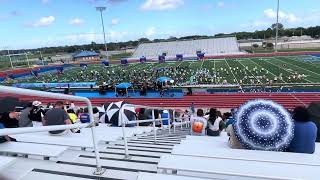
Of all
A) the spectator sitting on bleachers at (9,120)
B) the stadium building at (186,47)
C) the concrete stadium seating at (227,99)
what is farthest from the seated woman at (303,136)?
the stadium building at (186,47)

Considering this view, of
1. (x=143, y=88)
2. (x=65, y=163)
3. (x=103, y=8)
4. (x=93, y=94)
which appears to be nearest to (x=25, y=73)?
(x=103, y=8)

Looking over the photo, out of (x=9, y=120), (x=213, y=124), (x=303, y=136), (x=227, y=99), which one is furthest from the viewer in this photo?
(x=227, y=99)

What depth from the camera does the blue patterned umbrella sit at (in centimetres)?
408

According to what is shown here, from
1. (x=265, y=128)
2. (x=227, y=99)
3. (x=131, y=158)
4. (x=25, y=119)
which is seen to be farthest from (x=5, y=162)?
(x=227, y=99)

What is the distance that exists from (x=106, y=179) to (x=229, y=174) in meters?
1.20

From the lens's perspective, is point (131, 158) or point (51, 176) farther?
point (131, 158)

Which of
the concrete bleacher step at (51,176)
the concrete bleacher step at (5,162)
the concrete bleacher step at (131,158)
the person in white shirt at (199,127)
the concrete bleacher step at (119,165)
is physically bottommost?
the person in white shirt at (199,127)

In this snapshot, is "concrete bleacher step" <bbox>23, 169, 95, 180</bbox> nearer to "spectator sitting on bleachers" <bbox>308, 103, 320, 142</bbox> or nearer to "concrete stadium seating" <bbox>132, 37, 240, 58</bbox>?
"spectator sitting on bleachers" <bbox>308, 103, 320, 142</bbox>

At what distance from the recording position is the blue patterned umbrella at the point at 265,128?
161 inches

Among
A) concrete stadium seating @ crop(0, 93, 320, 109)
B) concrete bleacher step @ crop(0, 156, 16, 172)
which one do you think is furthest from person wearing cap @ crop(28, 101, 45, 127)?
concrete stadium seating @ crop(0, 93, 320, 109)

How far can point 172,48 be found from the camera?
263ft

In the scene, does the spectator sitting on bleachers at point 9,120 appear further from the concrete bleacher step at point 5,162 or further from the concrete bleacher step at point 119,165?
the concrete bleacher step at point 5,162

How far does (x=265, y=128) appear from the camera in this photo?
4.08 metres

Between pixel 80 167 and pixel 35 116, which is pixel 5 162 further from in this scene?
pixel 35 116
